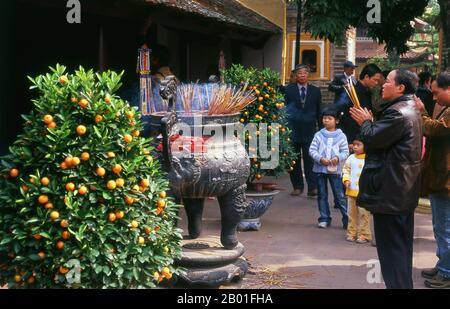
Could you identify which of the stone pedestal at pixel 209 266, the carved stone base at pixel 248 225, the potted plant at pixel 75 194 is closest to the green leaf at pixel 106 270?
the potted plant at pixel 75 194

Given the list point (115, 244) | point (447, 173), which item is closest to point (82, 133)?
point (115, 244)

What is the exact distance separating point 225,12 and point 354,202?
506 centimetres

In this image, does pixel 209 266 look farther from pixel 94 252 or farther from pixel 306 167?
pixel 306 167

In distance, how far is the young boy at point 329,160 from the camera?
7.93m

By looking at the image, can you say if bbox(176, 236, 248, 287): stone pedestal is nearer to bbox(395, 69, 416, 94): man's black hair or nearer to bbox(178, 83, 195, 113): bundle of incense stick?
bbox(178, 83, 195, 113): bundle of incense stick

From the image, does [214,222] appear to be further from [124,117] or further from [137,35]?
[124,117]

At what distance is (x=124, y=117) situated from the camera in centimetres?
400

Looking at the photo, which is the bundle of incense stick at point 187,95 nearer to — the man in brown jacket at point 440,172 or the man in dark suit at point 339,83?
the man in brown jacket at point 440,172

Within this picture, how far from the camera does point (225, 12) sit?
11273mm

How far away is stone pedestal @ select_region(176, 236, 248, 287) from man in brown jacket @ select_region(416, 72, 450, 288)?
163 centimetres

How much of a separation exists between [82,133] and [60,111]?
0.60 ft

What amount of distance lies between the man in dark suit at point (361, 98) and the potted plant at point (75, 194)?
18.4 ft

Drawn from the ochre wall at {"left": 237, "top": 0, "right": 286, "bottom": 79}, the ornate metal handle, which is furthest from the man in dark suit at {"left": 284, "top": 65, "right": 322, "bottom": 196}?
the ochre wall at {"left": 237, "top": 0, "right": 286, "bottom": 79}

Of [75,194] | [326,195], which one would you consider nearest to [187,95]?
[75,194]
